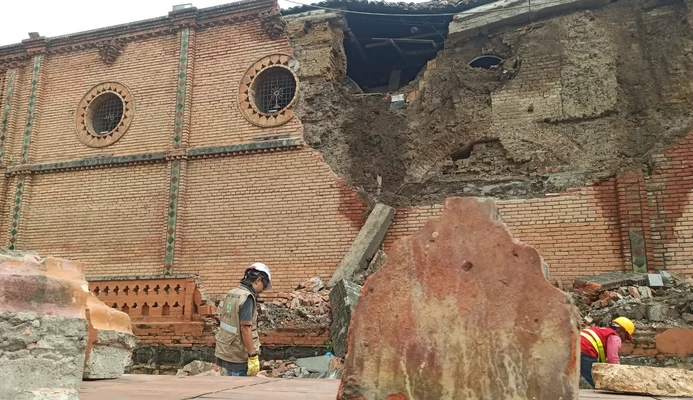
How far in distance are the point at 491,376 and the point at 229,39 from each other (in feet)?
35.9

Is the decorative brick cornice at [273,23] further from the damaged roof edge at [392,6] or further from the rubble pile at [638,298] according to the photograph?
the rubble pile at [638,298]

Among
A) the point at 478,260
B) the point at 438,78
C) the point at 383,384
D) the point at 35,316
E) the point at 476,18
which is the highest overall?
the point at 476,18

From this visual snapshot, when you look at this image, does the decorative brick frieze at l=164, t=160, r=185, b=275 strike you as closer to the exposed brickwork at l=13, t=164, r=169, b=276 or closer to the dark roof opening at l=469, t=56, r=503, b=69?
the exposed brickwork at l=13, t=164, r=169, b=276

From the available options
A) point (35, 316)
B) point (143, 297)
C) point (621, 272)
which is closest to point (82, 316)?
point (35, 316)

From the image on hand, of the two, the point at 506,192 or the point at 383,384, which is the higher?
the point at 506,192

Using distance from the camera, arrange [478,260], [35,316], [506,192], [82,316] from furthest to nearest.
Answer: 1. [506,192]
2. [82,316]
3. [35,316]
4. [478,260]

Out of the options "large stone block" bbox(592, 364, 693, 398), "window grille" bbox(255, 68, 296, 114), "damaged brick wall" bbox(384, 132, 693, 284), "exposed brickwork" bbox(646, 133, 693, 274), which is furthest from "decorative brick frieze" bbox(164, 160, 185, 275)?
"large stone block" bbox(592, 364, 693, 398)

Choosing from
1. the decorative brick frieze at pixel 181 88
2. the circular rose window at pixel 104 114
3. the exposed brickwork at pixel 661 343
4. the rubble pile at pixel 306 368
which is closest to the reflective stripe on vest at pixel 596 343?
the exposed brickwork at pixel 661 343

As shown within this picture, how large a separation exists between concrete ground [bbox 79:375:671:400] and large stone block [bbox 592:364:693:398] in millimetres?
168

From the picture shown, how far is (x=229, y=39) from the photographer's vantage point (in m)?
12.2

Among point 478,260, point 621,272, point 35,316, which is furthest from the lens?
point 621,272

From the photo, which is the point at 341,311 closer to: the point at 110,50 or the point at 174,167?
the point at 174,167

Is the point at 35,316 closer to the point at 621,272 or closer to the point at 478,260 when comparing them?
the point at 478,260

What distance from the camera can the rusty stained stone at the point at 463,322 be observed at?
238cm
